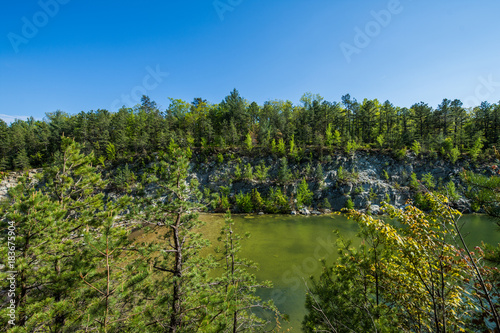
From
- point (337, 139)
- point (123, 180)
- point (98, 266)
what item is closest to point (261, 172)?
point (337, 139)

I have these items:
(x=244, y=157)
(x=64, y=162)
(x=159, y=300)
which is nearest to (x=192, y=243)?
(x=159, y=300)

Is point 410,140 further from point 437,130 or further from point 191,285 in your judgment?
point 191,285

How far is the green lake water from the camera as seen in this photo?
10922mm

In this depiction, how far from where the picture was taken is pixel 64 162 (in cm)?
613

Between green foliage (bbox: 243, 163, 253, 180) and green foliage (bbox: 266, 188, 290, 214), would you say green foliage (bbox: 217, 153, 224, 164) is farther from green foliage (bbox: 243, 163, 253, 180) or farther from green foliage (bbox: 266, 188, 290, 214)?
green foliage (bbox: 266, 188, 290, 214)

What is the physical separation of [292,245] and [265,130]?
26313mm

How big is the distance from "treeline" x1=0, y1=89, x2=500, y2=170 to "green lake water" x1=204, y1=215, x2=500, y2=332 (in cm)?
1633

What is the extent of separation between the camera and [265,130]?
39406 mm

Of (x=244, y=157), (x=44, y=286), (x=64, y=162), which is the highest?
(x=244, y=157)

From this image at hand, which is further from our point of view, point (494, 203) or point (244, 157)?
point (244, 157)

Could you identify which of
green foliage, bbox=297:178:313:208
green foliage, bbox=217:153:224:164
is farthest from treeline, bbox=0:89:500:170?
green foliage, bbox=297:178:313:208

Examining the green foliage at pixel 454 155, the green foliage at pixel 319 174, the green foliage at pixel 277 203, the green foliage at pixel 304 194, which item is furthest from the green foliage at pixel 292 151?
the green foliage at pixel 454 155

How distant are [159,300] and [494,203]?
7.26 meters

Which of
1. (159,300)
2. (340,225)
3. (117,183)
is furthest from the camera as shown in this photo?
(117,183)
